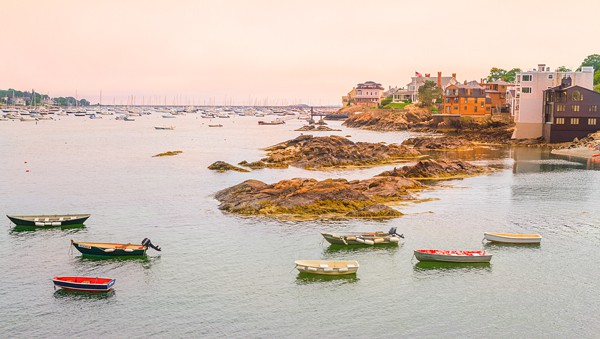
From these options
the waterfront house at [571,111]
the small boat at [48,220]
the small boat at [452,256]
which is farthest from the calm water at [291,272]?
the waterfront house at [571,111]

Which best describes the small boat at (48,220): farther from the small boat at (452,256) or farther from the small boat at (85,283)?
the small boat at (452,256)

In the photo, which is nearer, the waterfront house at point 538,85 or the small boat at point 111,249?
the small boat at point 111,249

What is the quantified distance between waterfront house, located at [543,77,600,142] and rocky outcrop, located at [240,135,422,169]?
34.7 meters

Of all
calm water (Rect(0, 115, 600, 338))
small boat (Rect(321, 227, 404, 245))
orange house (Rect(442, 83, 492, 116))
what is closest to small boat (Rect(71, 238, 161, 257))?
calm water (Rect(0, 115, 600, 338))

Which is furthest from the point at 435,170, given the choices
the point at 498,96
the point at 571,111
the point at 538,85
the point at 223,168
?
the point at 498,96

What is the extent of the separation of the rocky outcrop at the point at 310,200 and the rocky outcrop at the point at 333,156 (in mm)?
29004

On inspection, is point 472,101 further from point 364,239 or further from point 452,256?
point 452,256

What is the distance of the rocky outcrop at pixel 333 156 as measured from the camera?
94.6 m

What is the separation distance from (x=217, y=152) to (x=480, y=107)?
78075mm

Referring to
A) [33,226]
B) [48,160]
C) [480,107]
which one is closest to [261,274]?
[33,226]

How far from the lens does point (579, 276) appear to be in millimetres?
40688

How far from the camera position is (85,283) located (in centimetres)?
3644

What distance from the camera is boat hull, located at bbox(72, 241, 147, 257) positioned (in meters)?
43.6

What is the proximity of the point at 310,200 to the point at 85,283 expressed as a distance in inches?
998
